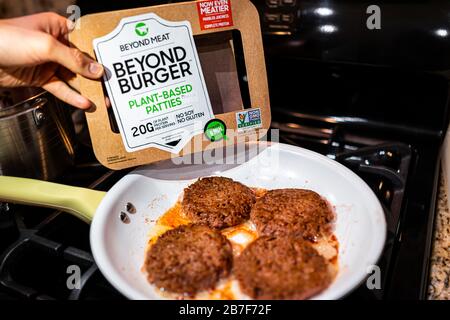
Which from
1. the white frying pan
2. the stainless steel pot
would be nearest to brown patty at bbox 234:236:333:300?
the white frying pan

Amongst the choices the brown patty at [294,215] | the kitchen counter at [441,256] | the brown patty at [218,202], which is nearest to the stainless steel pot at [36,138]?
the brown patty at [218,202]

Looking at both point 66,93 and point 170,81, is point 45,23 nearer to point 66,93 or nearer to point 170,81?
point 66,93

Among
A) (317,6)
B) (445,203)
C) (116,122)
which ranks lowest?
(445,203)

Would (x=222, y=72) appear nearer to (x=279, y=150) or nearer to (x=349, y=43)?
(x=279, y=150)

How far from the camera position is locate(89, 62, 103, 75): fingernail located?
0.80 meters

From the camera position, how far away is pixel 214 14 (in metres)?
0.86

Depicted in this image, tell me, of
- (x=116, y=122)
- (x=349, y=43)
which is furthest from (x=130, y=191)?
(x=349, y=43)

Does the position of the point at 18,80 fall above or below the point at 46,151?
above

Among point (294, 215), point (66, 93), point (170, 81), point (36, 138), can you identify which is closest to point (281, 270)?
point (294, 215)

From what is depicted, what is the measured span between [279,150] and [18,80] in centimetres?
58

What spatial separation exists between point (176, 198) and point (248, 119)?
232mm

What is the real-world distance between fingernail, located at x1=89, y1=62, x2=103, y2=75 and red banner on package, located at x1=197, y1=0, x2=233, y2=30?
0.22 meters

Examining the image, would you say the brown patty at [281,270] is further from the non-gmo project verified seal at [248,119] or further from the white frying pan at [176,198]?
the non-gmo project verified seal at [248,119]

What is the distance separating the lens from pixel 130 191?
89cm
